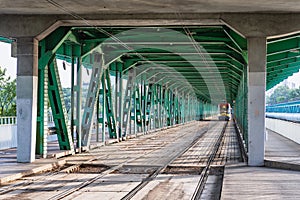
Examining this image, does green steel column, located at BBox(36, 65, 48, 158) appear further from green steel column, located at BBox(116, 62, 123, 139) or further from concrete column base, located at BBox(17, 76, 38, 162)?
green steel column, located at BBox(116, 62, 123, 139)

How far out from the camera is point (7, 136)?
71.4 ft

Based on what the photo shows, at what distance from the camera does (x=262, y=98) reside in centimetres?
1555

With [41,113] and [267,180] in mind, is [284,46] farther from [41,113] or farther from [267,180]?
[41,113]

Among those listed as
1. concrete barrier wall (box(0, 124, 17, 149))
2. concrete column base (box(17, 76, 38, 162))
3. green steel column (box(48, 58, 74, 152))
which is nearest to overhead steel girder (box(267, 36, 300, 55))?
green steel column (box(48, 58, 74, 152))

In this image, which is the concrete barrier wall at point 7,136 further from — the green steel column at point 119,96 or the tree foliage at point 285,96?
the tree foliage at point 285,96

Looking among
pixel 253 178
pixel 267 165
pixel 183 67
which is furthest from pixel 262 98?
pixel 183 67

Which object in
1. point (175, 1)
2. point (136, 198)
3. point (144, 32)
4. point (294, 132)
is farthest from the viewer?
point (294, 132)

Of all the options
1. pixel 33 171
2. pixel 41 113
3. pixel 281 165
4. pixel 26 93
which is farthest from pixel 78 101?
pixel 281 165

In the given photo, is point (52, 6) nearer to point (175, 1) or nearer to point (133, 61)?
point (175, 1)

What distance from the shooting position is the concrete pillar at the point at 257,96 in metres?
15.5

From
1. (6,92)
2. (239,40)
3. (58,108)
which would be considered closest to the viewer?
(239,40)

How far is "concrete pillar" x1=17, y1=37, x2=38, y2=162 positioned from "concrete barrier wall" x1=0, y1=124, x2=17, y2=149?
5.21 meters

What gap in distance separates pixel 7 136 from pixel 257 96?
36.0 ft

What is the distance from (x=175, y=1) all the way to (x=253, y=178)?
4973 millimetres
